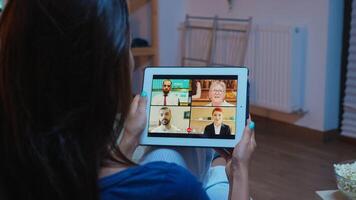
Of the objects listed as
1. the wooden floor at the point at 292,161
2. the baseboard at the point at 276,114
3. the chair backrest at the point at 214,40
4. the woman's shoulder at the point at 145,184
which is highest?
the chair backrest at the point at 214,40

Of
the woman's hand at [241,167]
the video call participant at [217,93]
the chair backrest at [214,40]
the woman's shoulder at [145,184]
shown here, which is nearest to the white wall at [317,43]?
the chair backrest at [214,40]

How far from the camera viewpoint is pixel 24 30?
651 mm

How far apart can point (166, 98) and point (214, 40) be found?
238cm

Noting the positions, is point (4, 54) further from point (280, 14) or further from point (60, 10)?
point (280, 14)

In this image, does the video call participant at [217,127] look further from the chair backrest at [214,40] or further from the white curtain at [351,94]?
the chair backrest at [214,40]

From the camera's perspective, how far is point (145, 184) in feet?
2.27

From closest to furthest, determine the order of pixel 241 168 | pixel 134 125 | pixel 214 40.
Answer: pixel 241 168 → pixel 134 125 → pixel 214 40

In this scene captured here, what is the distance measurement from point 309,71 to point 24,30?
8.32 feet

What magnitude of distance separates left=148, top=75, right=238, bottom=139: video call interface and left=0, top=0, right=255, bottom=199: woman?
0.49 m

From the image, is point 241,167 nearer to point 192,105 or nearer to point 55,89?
point 192,105

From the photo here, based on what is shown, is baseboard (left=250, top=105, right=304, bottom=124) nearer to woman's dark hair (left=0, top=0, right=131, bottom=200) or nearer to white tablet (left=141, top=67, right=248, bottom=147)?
white tablet (left=141, top=67, right=248, bottom=147)

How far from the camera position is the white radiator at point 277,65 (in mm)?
2980

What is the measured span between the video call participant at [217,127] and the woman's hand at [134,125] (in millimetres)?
150

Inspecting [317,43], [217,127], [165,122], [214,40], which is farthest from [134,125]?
[214,40]
